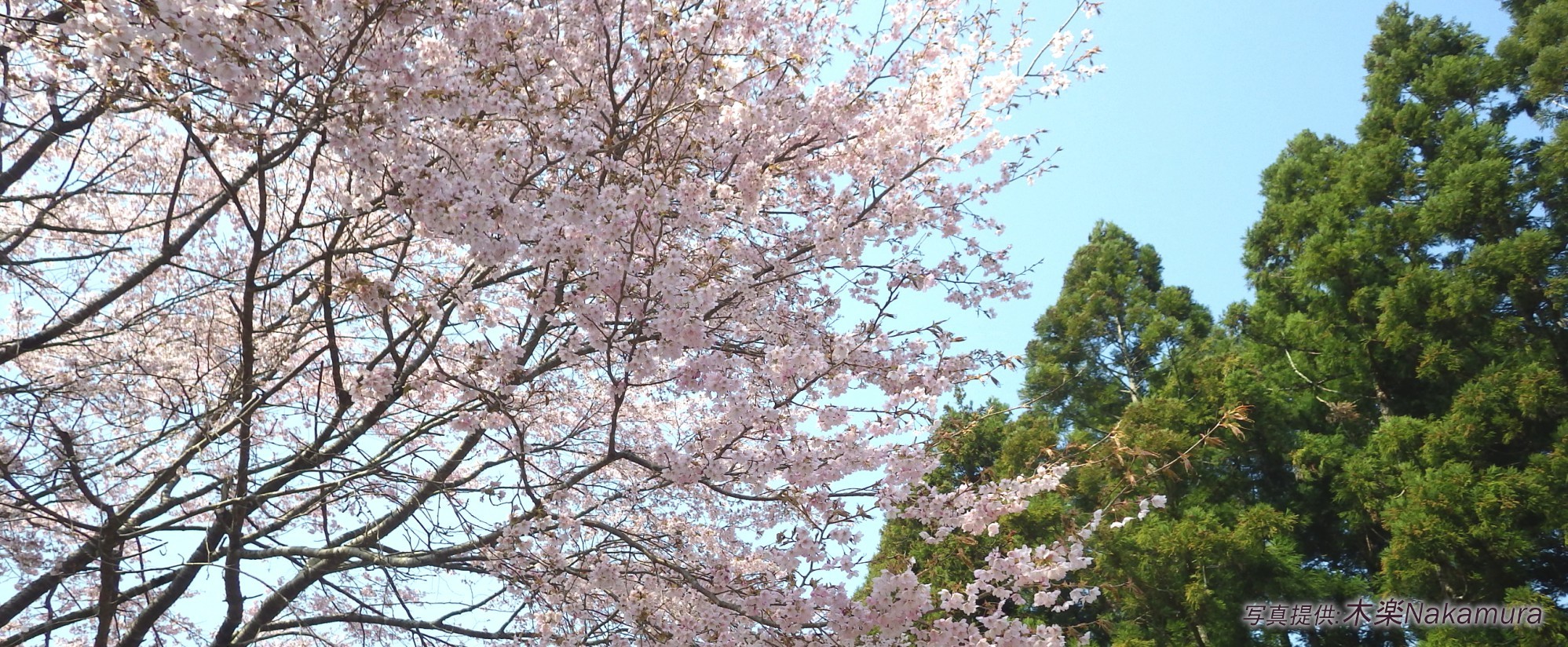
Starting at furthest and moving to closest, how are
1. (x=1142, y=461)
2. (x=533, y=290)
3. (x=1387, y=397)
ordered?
(x=1387, y=397) → (x=1142, y=461) → (x=533, y=290)

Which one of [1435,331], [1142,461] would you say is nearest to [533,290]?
[1142,461]

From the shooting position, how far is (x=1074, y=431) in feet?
42.7

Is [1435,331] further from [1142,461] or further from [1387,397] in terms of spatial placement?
[1142,461]

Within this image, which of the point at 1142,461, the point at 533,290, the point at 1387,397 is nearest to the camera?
the point at 533,290

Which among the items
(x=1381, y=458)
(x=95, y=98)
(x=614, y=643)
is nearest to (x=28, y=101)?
(x=95, y=98)

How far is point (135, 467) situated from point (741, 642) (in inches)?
167

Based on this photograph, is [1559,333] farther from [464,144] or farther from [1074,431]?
[464,144]

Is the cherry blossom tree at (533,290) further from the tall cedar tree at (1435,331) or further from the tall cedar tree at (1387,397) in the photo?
the tall cedar tree at (1435,331)

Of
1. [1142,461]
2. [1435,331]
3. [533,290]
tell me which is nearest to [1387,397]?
[1435,331]

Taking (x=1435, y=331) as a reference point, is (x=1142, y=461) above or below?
below

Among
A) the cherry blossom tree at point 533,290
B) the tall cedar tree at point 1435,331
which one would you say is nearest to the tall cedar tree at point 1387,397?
the tall cedar tree at point 1435,331

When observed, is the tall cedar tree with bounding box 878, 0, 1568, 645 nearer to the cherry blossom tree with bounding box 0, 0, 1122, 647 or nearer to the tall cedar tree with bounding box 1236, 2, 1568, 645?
the tall cedar tree with bounding box 1236, 2, 1568, 645

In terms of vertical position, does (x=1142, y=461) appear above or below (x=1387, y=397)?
below

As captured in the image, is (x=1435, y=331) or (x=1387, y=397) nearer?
(x=1435, y=331)
